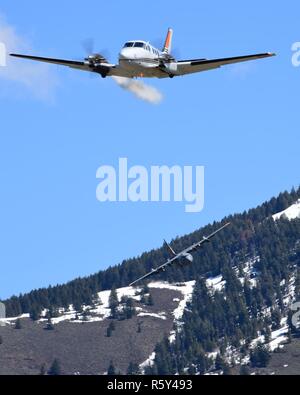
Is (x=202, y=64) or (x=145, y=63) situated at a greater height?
(x=202, y=64)

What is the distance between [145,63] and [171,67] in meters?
4.77

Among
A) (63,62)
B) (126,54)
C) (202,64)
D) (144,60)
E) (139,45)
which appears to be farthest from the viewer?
(63,62)

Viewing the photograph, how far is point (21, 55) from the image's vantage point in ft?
496

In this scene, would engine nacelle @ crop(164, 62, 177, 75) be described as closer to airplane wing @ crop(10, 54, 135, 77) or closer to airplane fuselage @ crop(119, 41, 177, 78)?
airplane fuselage @ crop(119, 41, 177, 78)

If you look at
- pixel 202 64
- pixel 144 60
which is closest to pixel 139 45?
pixel 144 60

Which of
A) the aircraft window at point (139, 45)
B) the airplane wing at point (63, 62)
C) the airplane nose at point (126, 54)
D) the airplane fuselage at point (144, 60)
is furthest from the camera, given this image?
the airplane wing at point (63, 62)

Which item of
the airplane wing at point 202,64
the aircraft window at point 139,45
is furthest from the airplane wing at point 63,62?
the airplane wing at point 202,64

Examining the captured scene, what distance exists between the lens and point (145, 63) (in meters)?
141

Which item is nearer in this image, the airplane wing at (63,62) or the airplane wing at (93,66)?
the airplane wing at (93,66)

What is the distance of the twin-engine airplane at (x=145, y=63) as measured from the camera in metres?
140

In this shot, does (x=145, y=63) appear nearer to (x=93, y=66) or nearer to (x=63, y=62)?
(x=93, y=66)

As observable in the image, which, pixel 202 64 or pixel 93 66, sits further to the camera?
pixel 202 64

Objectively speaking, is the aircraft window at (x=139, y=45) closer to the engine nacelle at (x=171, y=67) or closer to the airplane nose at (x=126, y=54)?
the airplane nose at (x=126, y=54)
